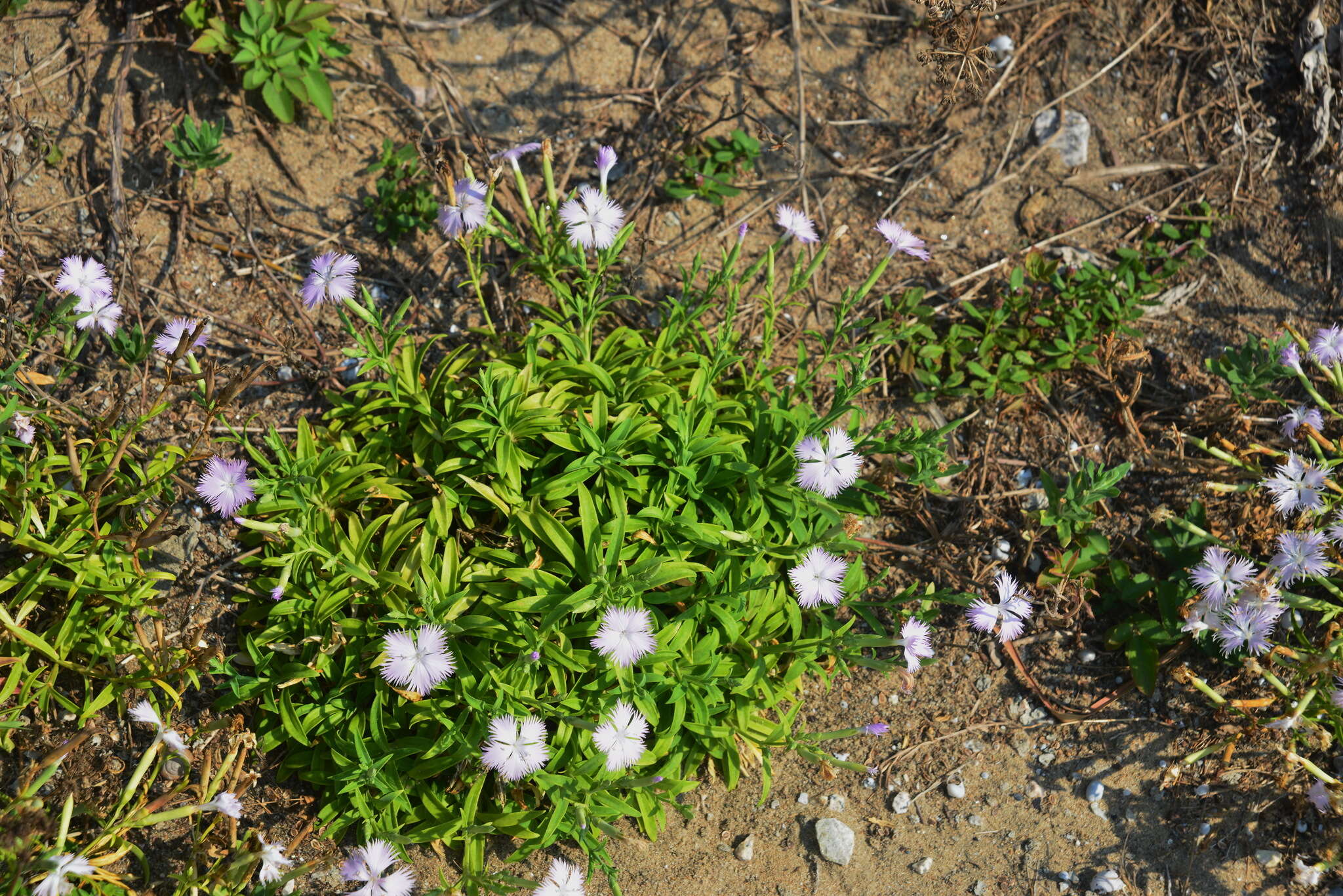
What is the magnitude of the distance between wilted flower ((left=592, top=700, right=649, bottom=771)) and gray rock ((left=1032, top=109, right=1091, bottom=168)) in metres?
3.48

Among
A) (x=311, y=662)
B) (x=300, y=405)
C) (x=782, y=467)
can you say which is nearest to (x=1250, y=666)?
(x=782, y=467)

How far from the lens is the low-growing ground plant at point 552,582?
286cm

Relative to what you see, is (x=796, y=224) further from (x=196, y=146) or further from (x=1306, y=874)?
(x=1306, y=874)

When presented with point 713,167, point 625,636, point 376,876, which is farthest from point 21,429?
point 713,167

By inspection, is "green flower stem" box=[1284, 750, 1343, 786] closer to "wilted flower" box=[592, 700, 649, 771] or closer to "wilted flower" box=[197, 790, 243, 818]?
"wilted flower" box=[592, 700, 649, 771]

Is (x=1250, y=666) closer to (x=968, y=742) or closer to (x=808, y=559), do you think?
(x=968, y=742)

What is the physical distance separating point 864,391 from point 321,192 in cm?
257

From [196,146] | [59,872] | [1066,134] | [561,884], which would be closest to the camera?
[59,872]

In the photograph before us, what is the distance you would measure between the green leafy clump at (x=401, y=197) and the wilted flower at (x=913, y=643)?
2661mm

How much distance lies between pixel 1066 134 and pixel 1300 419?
184 cm

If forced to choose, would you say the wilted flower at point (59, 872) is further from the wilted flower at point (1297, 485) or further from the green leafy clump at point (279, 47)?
the wilted flower at point (1297, 485)

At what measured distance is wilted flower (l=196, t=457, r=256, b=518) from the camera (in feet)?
8.69

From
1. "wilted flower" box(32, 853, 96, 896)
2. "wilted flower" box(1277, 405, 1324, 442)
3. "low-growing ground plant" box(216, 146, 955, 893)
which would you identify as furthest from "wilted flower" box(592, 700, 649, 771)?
"wilted flower" box(1277, 405, 1324, 442)

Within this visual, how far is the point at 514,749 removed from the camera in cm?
265
